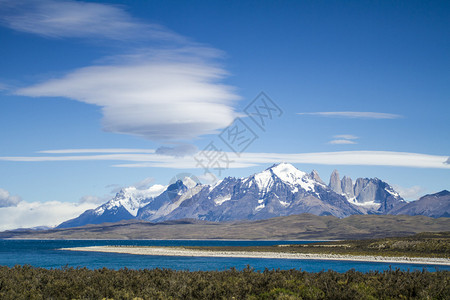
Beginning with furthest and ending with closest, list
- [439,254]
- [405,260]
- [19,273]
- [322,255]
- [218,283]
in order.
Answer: [322,255] → [439,254] → [405,260] → [19,273] → [218,283]

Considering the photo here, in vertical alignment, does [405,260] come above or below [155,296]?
below

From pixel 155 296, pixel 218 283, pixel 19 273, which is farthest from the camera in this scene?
pixel 19 273

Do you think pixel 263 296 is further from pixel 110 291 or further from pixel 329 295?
pixel 110 291

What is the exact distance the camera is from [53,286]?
1558 inches

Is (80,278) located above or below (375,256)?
above

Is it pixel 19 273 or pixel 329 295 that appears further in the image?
pixel 19 273

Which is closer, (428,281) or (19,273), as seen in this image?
(428,281)

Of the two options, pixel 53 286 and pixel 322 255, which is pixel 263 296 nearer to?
pixel 53 286

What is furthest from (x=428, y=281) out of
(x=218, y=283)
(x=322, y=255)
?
(x=322, y=255)

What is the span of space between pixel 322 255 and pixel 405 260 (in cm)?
2505

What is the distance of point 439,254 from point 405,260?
15.2 metres

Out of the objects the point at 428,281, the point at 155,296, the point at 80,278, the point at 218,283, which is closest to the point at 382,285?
the point at 428,281

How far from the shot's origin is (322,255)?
425 ft

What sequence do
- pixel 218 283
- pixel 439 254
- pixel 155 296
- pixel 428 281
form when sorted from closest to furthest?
pixel 155 296 → pixel 218 283 → pixel 428 281 → pixel 439 254
